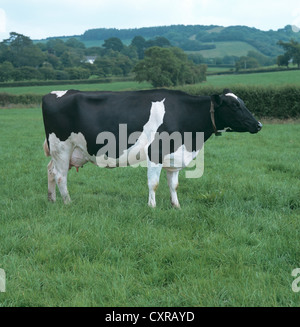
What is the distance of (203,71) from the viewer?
74.6 m

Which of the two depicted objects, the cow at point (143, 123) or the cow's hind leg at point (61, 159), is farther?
the cow's hind leg at point (61, 159)

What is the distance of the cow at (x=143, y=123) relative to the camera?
6.20 metres

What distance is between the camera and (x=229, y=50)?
140 metres

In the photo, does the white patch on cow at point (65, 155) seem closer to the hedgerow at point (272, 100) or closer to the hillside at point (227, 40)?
the hedgerow at point (272, 100)

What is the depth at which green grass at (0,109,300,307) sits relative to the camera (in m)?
3.69

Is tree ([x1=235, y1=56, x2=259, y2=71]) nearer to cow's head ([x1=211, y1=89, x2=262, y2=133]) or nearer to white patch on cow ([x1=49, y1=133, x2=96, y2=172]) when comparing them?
cow's head ([x1=211, y1=89, x2=262, y2=133])

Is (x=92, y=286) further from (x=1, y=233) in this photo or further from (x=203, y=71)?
(x=203, y=71)

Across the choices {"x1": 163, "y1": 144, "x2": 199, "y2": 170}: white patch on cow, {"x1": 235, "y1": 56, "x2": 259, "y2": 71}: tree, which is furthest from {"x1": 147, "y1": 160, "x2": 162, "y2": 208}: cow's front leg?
{"x1": 235, "y1": 56, "x2": 259, "y2": 71}: tree

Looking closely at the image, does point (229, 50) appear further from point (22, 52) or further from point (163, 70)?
point (163, 70)

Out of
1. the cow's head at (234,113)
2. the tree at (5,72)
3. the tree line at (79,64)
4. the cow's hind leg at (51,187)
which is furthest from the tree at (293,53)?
the cow's hind leg at (51,187)

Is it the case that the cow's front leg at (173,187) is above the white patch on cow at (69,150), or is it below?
below

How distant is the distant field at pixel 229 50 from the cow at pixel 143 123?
419 ft

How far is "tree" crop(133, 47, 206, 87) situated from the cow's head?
60617mm
